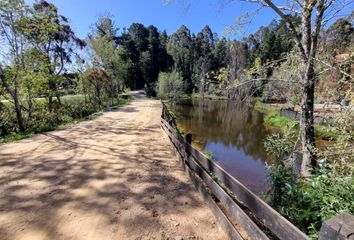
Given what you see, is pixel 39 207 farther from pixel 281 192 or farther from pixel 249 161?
pixel 249 161

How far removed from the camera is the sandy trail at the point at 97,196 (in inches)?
114

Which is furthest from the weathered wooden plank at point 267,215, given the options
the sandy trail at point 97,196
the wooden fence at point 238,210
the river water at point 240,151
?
the river water at point 240,151

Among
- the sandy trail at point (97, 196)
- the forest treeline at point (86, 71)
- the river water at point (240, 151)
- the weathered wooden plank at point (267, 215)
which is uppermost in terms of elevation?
the forest treeline at point (86, 71)

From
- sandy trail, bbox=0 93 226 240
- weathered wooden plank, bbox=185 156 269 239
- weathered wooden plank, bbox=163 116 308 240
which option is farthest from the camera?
sandy trail, bbox=0 93 226 240

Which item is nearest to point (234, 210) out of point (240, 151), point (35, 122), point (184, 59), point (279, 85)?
point (279, 85)

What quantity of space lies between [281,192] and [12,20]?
11.6 metres

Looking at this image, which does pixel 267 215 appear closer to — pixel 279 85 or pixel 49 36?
pixel 279 85

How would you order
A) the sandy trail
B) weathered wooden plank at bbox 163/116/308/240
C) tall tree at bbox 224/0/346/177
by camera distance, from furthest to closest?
tall tree at bbox 224/0/346/177, the sandy trail, weathered wooden plank at bbox 163/116/308/240

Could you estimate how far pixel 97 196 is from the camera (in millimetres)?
3754

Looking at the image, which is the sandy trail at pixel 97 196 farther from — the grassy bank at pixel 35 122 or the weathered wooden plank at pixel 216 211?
the grassy bank at pixel 35 122

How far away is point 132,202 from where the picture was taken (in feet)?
11.8

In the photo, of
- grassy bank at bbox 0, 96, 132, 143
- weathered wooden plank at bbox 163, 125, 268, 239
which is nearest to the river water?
weathered wooden plank at bbox 163, 125, 268, 239

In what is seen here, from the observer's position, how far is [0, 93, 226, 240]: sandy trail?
9.53 ft

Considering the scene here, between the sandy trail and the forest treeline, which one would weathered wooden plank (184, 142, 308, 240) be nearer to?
the sandy trail
